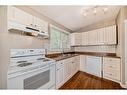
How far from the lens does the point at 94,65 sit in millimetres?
3883

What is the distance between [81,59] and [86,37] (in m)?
1.03

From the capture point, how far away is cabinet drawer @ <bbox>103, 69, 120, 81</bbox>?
10.1ft

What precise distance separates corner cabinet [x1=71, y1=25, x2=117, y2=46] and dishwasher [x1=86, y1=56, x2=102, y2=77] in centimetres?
68

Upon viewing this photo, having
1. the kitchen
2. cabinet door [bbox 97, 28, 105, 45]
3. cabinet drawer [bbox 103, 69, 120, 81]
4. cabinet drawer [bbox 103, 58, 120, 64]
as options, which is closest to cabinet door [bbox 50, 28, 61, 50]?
the kitchen

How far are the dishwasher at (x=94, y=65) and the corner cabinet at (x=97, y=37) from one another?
2.22 feet

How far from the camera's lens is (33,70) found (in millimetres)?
1776

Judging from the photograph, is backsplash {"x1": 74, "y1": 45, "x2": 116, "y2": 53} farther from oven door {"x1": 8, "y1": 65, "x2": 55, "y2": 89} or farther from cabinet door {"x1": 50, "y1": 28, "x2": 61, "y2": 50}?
oven door {"x1": 8, "y1": 65, "x2": 55, "y2": 89}

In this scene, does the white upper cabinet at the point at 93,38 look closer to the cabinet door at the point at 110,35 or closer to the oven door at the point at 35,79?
the cabinet door at the point at 110,35

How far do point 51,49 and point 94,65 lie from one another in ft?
5.79

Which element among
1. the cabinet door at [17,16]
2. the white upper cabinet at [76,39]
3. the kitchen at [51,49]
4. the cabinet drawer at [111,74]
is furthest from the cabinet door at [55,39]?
the cabinet drawer at [111,74]

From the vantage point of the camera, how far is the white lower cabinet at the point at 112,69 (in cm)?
305

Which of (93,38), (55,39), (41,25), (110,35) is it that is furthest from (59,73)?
(93,38)
